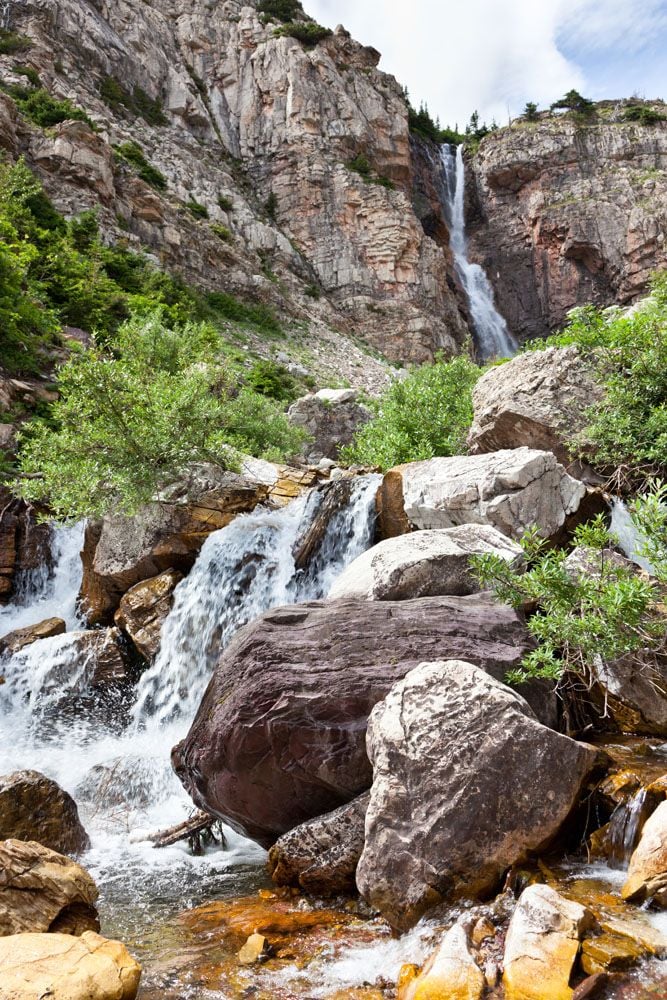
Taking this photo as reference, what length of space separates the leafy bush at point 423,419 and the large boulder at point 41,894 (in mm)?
9623

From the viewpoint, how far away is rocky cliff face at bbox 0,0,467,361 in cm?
3419

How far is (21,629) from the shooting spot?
37.2 feet

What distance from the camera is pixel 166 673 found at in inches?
380

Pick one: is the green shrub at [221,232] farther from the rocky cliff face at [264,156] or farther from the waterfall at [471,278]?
the waterfall at [471,278]

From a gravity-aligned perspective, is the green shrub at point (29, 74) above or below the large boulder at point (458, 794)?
above

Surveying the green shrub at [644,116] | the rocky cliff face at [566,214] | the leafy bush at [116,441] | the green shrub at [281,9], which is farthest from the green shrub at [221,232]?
the green shrub at [644,116]

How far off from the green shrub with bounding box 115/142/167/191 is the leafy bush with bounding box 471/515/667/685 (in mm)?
35071

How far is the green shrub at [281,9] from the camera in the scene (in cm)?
4484

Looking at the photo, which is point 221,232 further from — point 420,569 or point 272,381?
point 420,569

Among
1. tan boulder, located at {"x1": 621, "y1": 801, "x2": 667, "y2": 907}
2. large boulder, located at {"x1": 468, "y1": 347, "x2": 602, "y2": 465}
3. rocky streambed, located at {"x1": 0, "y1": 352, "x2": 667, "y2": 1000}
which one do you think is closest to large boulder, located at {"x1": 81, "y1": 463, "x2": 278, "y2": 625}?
rocky streambed, located at {"x1": 0, "y1": 352, "x2": 667, "y2": 1000}

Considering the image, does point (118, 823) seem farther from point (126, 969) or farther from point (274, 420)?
point (274, 420)

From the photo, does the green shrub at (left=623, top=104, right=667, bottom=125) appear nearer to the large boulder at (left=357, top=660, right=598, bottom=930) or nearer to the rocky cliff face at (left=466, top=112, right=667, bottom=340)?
the rocky cliff face at (left=466, top=112, right=667, bottom=340)

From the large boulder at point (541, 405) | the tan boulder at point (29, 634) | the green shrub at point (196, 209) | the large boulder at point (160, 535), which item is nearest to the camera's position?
the large boulder at point (541, 405)

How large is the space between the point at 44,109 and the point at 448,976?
37.9m
